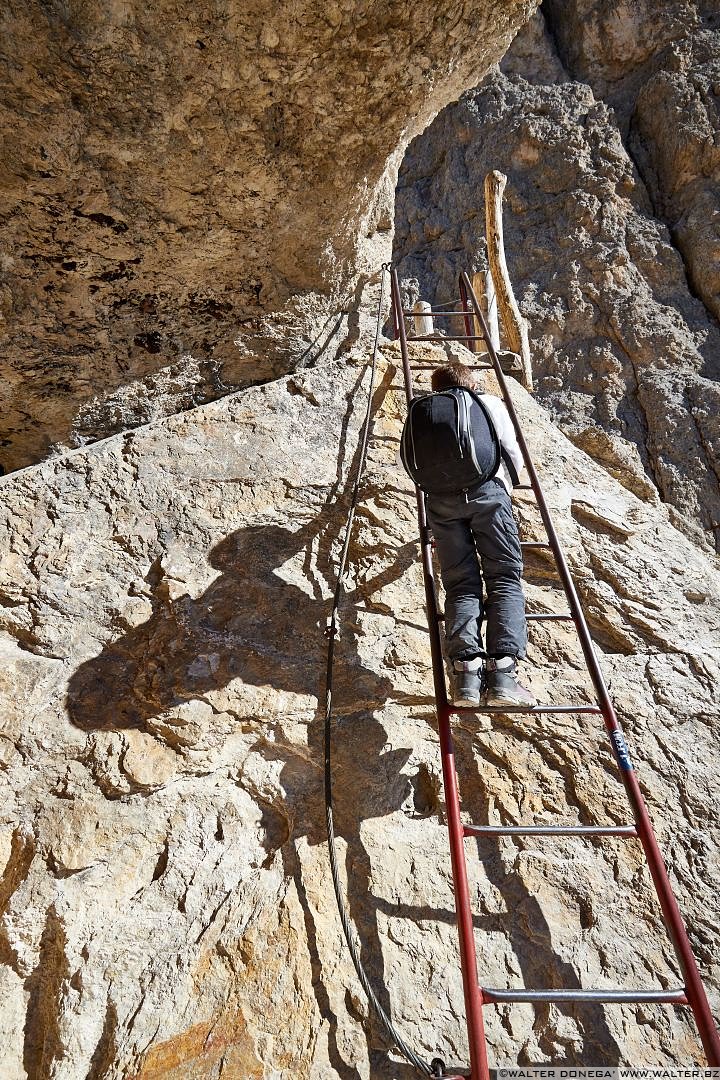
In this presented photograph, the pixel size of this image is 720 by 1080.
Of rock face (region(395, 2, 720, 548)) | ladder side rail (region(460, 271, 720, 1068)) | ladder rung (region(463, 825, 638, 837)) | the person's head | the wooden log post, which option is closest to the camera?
ladder side rail (region(460, 271, 720, 1068))

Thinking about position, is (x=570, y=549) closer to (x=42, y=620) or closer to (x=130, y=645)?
(x=130, y=645)

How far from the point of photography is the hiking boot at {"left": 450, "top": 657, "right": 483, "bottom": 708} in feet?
7.83

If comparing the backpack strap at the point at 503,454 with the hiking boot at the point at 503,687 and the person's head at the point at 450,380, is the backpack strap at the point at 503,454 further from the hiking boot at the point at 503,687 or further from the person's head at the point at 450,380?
the hiking boot at the point at 503,687

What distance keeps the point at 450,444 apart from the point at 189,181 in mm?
2390

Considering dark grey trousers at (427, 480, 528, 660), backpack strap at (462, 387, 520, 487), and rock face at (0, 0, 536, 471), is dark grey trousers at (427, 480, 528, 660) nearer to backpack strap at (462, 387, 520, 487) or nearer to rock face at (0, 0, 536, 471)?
backpack strap at (462, 387, 520, 487)

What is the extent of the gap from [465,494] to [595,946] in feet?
5.25

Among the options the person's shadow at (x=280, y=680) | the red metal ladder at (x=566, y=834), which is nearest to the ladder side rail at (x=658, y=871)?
the red metal ladder at (x=566, y=834)

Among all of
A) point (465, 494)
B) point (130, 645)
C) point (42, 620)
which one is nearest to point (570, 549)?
point (465, 494)

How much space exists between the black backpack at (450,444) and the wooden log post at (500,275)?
16.9 ft

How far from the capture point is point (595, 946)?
2273 mm

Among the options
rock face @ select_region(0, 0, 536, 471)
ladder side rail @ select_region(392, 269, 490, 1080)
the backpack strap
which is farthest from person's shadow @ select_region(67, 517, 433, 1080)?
rock face @ select_region(0, 0, 536, 471)

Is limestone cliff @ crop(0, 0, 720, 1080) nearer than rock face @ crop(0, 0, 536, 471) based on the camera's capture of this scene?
Yes

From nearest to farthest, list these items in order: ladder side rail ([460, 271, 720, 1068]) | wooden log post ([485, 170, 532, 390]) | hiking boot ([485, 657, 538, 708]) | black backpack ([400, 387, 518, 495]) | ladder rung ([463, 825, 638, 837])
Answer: ladder side rail ([460, 271, 720, 1068]) < ladder rung ([463, 825, 638, 837]) < hiking boot ([485, 657, 538, 708]) < black backpack ([400, 387, 518, 495]) < wooden log post ([485, 170, 532, 390])

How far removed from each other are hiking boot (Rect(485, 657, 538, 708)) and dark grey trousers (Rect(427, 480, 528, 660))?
0.04 m
